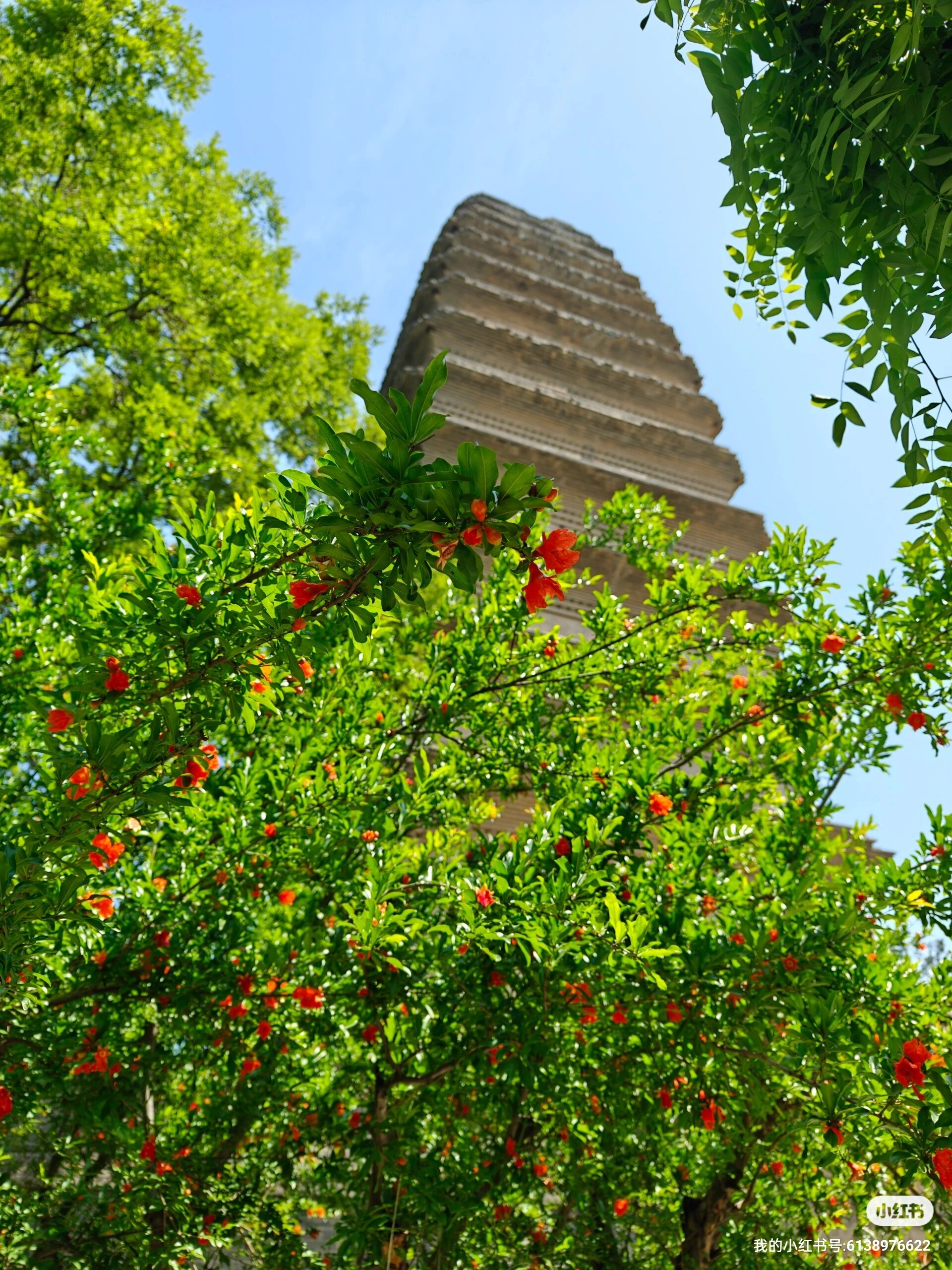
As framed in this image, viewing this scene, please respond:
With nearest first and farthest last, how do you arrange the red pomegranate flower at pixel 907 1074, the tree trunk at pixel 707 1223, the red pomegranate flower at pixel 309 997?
the red pomegranate flower at pixel 907 1074 < the red pomegranate flower at pixel 309 997 < the tree trunk at pixel 707 1223

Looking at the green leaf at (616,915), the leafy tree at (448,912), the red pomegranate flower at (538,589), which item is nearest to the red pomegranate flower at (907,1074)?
the leafy tree at (448,912)

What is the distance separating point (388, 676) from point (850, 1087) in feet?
8.99

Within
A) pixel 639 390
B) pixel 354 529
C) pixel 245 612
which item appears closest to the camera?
pixel 354 529

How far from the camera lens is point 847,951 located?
8.43ft

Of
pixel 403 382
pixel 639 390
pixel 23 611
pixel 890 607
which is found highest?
pixel 639 390

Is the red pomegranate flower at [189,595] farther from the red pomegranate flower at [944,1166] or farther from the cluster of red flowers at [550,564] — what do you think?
the red pomegranate flower at [944,1166]

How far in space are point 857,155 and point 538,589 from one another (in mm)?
993

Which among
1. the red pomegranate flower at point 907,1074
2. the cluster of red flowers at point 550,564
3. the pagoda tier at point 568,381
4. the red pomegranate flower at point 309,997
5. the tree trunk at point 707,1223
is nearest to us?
the cluster of red flowers at point 550,564

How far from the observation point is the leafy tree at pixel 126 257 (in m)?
6.59

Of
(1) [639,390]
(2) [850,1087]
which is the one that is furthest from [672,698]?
(1) [639,390]

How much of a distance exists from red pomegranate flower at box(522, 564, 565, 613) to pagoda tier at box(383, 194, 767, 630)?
8.79 meters

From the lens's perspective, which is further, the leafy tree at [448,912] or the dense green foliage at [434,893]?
the leafy tree at [448,912]

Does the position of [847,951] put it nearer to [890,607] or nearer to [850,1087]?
[850,1087]

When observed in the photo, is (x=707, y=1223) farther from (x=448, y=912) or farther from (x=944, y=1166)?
(x=944, y=1166)
